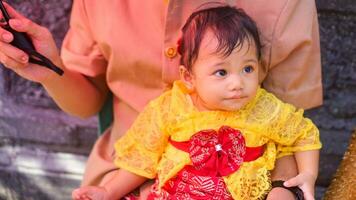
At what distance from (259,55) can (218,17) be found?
15cm

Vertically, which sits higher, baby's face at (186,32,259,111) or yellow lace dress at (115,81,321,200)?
baby's face at (186,32,259,111)

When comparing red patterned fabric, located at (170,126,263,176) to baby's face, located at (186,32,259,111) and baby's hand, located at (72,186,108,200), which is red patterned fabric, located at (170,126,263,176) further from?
baby's hand, located at (72,186,108,200)

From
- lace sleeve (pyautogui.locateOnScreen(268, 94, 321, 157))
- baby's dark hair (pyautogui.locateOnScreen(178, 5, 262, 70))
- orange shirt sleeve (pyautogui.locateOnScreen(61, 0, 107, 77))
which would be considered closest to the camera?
baby's dark hair (pyautogui.locateOnScreen(178, 5, 262, 70))

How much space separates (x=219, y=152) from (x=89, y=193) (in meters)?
0.37

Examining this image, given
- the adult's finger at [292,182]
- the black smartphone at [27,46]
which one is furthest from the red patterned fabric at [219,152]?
the black smartphone at [27,46]

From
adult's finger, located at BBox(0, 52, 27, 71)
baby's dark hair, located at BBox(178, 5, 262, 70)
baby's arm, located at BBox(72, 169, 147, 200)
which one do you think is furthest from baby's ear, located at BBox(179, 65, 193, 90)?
adult's finger, located at BBox(0, 52, 27, 71)

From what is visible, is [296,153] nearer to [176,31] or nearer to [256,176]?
[256,176]

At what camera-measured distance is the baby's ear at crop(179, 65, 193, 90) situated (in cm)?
158

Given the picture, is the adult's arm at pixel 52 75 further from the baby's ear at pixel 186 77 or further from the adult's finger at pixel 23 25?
the baby's ear at pixel 186 77

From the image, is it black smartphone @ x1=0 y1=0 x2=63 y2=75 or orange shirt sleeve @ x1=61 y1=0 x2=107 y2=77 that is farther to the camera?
orange shirt sleeve @ x1=61 y1=0 x2=107 y2=77

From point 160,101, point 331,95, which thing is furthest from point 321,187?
point 160,101

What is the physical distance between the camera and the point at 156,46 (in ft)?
5.66

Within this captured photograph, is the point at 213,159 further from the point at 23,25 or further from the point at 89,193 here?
the point at 23,25

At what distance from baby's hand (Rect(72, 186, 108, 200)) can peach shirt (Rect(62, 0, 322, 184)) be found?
20cm
